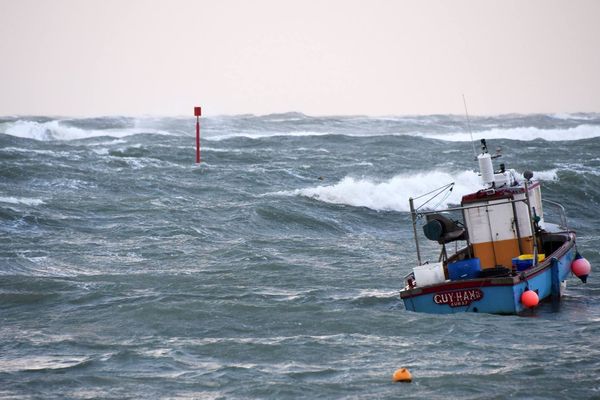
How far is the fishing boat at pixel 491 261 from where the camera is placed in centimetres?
1464

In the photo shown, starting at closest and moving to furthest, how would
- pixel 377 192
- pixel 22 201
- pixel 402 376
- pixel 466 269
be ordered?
pixel 402 376 → pixel 466 269 → pixel 22 201 → pixel 377 192

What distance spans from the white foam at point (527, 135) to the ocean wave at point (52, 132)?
16421 millimetres

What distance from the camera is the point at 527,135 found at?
55500 millimetres

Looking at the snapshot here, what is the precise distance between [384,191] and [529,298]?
14.5 m

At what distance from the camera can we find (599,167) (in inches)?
1426

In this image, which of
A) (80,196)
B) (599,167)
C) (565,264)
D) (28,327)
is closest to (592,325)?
(565,264)

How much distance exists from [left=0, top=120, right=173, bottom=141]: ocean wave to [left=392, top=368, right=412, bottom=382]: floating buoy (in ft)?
127

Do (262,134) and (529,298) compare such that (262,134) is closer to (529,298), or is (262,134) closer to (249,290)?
(249,290)

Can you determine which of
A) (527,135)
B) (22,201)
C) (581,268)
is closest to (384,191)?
(22,201)

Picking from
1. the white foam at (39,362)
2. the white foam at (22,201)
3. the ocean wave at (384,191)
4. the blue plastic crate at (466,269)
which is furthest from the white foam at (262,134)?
the white foam at (39,362)

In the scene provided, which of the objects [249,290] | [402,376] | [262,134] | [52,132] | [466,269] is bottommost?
[402,376]

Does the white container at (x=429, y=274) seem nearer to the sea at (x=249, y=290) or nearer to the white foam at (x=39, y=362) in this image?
the sea at (x=249, y=290)

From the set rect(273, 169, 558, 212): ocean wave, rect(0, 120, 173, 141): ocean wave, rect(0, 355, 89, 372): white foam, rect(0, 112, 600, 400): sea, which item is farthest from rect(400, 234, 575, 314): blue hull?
rect(0, 120, 173, 141): ocean wave

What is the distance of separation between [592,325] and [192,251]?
9.32 metres
